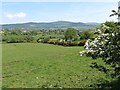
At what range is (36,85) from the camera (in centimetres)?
1241

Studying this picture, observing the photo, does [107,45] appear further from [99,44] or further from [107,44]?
[99,44]

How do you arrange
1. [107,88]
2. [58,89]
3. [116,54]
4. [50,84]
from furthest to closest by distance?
[50,84] → [58,89] → [107,88] → [116,54]

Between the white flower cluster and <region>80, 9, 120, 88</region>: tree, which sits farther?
the white flower cluster

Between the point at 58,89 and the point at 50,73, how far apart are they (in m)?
4.15

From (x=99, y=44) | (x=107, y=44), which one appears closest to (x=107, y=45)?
(x=107, y=44)

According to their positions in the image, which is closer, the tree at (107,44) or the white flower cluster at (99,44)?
Answer: the tree at (107,44)

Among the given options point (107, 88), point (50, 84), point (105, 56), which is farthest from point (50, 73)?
point (105, 56)

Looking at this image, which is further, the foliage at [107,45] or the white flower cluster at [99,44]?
the white flower cluster at [99,44]

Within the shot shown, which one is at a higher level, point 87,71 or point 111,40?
point 111,40

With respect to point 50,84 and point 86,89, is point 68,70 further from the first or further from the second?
point 86,89

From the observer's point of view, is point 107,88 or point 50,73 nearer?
point 107,88

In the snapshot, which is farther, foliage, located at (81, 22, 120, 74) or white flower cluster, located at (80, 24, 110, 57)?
white flower cluster, located at (80, 24, 110, 57)

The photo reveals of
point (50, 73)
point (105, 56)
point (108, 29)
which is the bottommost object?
point (50, 73)

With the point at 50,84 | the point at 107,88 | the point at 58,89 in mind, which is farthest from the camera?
the point at 50,84
